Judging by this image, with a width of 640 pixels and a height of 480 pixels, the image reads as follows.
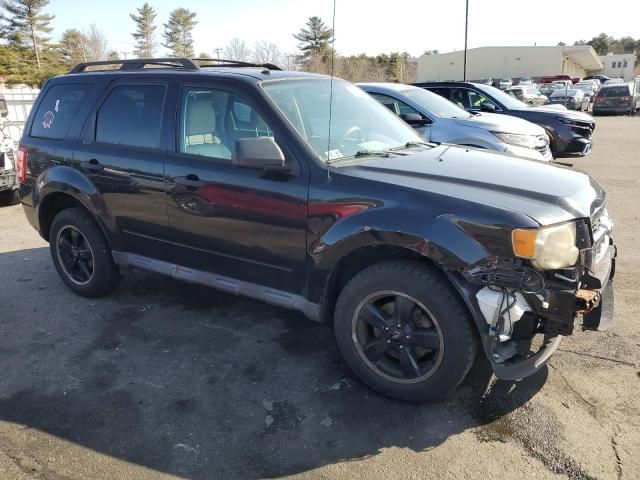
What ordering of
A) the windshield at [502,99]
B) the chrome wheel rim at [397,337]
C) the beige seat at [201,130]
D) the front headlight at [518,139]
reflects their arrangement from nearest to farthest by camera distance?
the chrome wheel rim at [397,337]
the beige seat at [201,130]
the front headlight at [518,139]
the windshield at [502,99]

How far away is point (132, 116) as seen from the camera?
4.18 meters

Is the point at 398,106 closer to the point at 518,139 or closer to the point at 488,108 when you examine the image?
the point at 518,139

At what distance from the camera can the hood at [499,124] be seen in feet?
26.7

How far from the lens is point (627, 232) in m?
6.26

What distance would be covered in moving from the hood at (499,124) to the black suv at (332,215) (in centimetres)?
422

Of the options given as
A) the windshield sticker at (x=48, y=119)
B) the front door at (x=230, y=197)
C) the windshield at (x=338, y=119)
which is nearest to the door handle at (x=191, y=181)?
the front door at (x=230, y=197)

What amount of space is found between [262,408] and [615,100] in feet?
97.3

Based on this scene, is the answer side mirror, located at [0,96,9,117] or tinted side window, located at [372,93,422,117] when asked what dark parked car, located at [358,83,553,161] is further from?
side mirror, located at [0,96,9,117]

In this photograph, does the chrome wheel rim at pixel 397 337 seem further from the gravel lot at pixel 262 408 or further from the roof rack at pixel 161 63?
the roof rack at pixel 161 63

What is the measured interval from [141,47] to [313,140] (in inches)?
2559

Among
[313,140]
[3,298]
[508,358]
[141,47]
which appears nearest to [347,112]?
[313,140]

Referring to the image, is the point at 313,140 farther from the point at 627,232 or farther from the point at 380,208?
the point at 627,232

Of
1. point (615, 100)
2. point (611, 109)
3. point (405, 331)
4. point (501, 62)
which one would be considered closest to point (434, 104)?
point (405, 331)

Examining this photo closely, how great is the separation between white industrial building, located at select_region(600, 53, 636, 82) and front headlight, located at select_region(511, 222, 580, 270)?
341 feet
